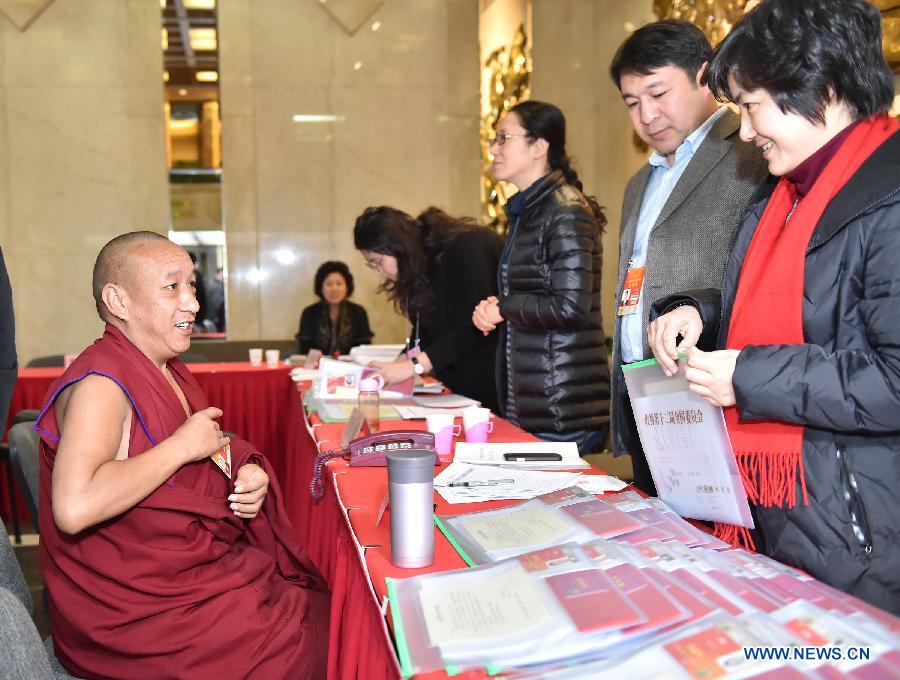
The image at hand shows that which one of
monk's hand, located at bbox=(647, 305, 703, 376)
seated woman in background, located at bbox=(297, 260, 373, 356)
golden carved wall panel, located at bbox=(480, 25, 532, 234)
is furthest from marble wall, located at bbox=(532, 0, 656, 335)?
monk's hand, located at bbox=(647, 305, 703, 376)

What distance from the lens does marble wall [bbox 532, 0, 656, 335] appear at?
20.0ft

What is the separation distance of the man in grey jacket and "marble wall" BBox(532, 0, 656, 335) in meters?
4.10

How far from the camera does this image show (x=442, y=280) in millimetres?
3100

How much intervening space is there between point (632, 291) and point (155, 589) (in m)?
1.25

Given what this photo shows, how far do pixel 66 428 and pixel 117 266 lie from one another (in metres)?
0.38

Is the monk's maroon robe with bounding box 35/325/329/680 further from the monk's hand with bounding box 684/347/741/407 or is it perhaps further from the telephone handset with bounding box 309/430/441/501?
the monk's hand with bounding box 684/347/741/407

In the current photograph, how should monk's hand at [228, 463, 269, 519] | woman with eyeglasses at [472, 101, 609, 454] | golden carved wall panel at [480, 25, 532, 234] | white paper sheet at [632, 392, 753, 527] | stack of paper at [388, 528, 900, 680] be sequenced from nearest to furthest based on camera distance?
stack of paper at [388, 528, 900, 680], white paper sheet at [632, 392, 753, 527], monk's hand at [228, 463, 269, 519], woman with eyeglasses at [472, 101, 609, 454], golden carved wall panel at [480, 25, 532, 234]

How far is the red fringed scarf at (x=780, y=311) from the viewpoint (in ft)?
3.72

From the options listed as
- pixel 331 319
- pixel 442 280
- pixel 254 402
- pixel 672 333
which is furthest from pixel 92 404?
pixel 331 319

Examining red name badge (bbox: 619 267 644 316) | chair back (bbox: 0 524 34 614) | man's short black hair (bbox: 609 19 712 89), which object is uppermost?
man's short black hair (bbox: 609 19 712 89)

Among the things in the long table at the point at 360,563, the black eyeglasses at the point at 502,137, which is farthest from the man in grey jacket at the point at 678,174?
the black eyeglasses at the point at 502,137

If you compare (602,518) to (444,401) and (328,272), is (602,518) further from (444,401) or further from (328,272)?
(328,272)

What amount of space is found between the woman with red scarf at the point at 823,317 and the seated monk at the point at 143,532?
2.77ft

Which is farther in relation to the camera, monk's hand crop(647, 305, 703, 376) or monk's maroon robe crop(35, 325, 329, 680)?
monk's maroon robe crop(35, 325, 329, 680)
